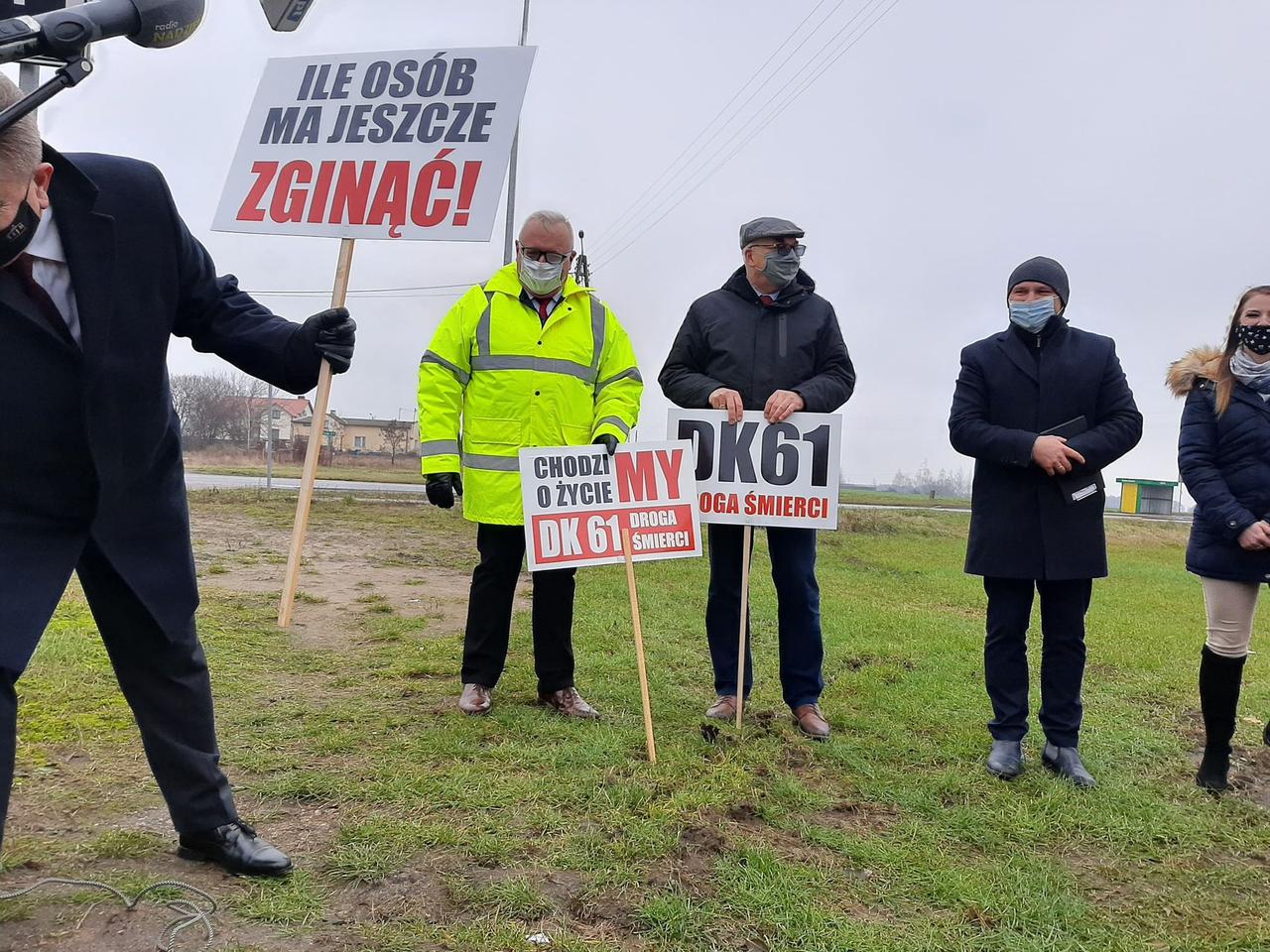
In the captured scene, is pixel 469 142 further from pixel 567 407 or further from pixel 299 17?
pixel 299 17

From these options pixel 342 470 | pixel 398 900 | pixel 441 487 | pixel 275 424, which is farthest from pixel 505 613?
pixel 342 470

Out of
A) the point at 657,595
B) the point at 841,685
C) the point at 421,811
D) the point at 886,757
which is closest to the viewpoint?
the point at 421,811

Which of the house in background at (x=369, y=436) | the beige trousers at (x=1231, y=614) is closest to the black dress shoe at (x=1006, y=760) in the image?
the beige trousers at (x=1231, y=614)

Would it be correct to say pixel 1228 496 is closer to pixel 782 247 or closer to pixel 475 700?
pixel 782 247

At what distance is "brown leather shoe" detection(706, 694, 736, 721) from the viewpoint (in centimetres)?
475

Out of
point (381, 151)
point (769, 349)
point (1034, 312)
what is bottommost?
point (769, 349)

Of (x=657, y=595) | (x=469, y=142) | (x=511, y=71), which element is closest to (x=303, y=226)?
(x=469, y=142)

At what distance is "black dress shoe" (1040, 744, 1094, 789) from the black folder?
1.11m

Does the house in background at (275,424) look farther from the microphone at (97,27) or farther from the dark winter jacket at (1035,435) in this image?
the microphone at (97,27)

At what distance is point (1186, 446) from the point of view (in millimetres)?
4316

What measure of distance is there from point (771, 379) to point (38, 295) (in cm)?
326

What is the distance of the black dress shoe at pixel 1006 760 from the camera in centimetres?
408

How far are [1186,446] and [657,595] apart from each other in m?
5.78

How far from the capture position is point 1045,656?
4.27m
